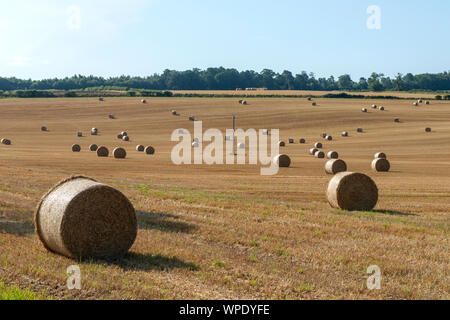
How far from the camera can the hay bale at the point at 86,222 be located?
436 inches

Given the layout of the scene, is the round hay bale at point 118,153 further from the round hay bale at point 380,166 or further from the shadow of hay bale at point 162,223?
the shadow of hay bale at point 162,223

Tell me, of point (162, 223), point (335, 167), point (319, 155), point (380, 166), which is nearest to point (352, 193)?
point (162, 223)

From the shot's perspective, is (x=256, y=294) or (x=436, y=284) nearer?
(x=256, y=294)

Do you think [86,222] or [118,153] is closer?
[86,222]

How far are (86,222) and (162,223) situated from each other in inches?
152

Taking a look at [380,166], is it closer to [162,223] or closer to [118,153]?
[118,153]

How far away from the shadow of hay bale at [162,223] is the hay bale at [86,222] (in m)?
2.62

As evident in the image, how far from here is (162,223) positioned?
48.9ft

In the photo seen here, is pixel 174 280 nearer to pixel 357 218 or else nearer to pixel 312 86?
pixel 357 218

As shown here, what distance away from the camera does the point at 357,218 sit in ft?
55.6

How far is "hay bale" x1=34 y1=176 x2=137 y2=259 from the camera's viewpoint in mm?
11070

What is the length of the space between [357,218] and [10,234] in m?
9.69

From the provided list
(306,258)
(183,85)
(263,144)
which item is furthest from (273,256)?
(183,85)

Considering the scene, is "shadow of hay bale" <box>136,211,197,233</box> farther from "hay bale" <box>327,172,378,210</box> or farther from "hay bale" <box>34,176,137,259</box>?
"hay bale" <box>327,172,378,210</box>
